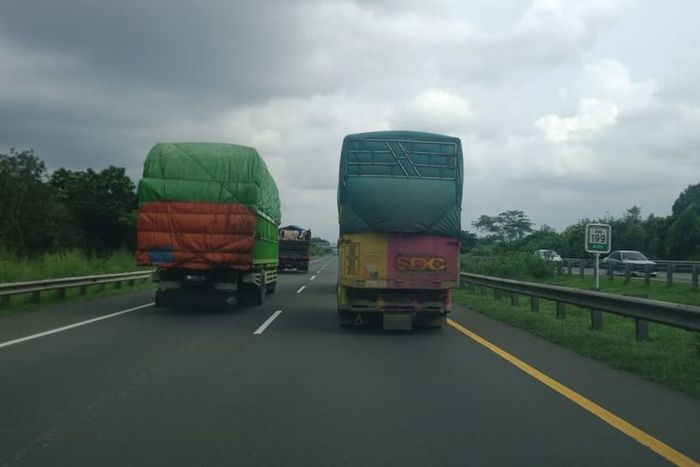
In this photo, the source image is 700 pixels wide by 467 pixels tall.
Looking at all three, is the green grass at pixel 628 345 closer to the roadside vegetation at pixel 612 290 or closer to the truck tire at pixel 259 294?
the roadside vegetation at pixel 612 290

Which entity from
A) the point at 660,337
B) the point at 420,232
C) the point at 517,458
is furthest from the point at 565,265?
the point at 517,458

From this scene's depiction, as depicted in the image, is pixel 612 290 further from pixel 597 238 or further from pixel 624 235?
pixel 624 235

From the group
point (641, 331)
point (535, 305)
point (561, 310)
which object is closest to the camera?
point (641, 331)

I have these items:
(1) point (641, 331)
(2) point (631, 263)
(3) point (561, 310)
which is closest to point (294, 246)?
(2) point (631, 263)

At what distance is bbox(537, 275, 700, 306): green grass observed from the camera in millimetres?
24312

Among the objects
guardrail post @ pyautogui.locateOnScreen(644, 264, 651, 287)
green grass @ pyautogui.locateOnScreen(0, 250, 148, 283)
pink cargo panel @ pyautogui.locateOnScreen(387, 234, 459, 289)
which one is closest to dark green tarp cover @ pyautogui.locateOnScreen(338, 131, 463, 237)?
pink cargo panel @ pyautogui.locateOnScreen(387, 234, 459, 289)

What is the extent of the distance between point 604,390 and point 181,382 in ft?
16.8

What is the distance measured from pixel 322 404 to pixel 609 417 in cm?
295

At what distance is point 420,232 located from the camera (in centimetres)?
1352

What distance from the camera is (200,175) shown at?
17141 mm

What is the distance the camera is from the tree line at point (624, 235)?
52.9 m

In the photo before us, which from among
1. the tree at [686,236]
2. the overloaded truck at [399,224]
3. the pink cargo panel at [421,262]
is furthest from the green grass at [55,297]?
the tree at [686,236]

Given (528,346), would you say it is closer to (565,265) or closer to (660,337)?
(660,337)

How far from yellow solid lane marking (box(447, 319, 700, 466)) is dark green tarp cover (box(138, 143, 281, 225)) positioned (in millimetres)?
8323
